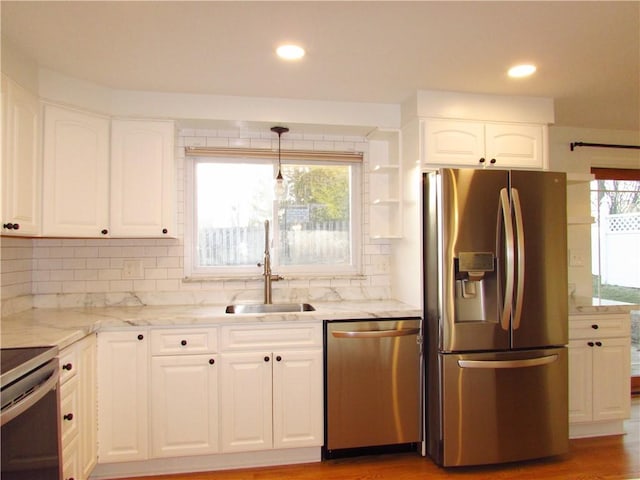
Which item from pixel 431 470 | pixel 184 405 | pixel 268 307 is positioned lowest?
pixel 431 470

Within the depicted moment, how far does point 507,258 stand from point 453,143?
2.66 feet

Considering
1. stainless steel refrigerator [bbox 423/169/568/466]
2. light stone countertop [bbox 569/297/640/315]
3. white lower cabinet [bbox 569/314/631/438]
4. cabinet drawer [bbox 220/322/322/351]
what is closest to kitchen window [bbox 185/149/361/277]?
cabinet drawer [bbox 220/322/322/351]

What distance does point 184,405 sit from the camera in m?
2.30

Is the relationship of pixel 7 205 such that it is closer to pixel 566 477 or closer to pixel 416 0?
pixel 416 0

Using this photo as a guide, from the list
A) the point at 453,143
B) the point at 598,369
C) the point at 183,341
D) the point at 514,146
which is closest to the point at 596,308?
the point at 598,369

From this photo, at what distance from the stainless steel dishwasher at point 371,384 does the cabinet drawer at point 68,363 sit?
4.26 feet

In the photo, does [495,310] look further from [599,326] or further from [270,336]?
→ [270,336]

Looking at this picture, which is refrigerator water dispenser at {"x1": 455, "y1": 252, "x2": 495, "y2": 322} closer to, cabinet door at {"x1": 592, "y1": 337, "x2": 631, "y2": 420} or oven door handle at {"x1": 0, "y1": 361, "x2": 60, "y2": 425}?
cabinet door at {"x1": 592, "y1": 337, "x2": 631, "y2": 420}

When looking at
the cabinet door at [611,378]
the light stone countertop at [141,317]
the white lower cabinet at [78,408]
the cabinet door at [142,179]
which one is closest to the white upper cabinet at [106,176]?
the cabinet door at [142,179]

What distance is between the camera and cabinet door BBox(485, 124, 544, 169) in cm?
266

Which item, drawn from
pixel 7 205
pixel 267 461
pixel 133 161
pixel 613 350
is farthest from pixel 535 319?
pixel 7 205

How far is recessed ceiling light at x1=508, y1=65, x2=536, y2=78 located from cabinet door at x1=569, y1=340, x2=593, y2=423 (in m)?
1.73

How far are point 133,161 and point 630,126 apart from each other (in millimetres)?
3926

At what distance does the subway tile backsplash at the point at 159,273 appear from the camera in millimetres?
2676
